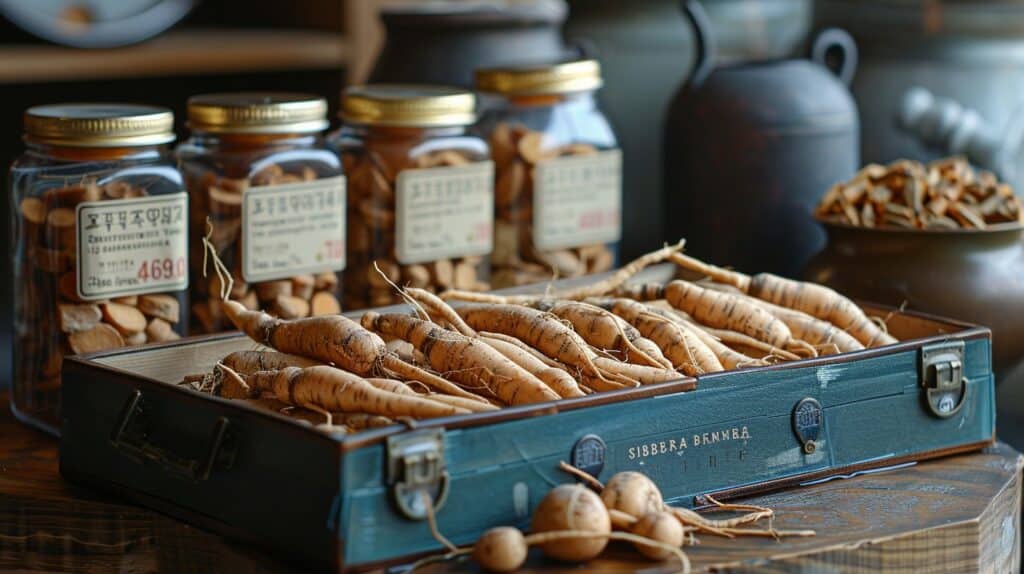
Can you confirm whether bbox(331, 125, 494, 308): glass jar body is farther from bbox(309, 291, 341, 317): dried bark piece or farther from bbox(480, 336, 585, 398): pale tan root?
bbox(480, 336, 585, 398): pale tan root

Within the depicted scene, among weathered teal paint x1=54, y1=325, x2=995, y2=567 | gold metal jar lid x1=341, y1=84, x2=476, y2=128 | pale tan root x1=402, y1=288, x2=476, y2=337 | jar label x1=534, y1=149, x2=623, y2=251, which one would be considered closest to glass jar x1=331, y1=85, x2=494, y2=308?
gold metal jar lid x1=341, y1=84, x2=476, y2=128

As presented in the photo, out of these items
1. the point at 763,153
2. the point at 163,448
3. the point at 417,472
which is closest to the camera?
the point at 417,472

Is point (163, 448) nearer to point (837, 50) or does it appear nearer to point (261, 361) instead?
point (261, 361)

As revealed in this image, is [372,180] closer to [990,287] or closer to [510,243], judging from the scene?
[510,243]

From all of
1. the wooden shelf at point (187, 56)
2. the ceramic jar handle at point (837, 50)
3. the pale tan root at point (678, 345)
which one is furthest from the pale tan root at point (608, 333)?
the wooden shelf at point (187, 56)

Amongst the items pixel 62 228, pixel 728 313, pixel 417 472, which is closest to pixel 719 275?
pixel 728 313
